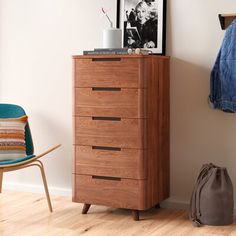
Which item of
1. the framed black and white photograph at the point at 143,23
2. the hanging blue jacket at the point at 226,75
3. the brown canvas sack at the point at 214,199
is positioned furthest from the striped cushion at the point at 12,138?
the hanging blue jacket at the point at 226,75

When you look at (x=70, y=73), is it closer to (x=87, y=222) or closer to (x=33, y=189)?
(x=33, y=189)

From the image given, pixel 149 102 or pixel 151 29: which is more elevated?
pixel 151 29

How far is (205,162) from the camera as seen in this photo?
3982 mm

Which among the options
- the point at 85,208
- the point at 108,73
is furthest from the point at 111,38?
the point at 85,208

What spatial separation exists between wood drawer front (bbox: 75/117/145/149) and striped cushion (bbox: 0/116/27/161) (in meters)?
0.43

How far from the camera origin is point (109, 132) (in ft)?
12.3

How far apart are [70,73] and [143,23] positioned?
0.70 meters

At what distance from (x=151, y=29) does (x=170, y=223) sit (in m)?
1.34

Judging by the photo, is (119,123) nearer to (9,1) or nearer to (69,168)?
(69,168)

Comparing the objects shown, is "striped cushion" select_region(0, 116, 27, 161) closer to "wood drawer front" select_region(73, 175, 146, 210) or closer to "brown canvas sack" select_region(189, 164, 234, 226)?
"wood drawer front" select_region(73, 175, 146, 210)

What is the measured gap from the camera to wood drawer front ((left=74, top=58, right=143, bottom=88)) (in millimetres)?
3658

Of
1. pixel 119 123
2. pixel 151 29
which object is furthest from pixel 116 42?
pixel 119 123

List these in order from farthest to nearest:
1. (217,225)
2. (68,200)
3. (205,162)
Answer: (68,200), (205,162), (217,225)

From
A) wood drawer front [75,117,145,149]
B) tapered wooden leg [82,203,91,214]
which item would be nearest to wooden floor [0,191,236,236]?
tapered wooden leg [82,203,91,214]
